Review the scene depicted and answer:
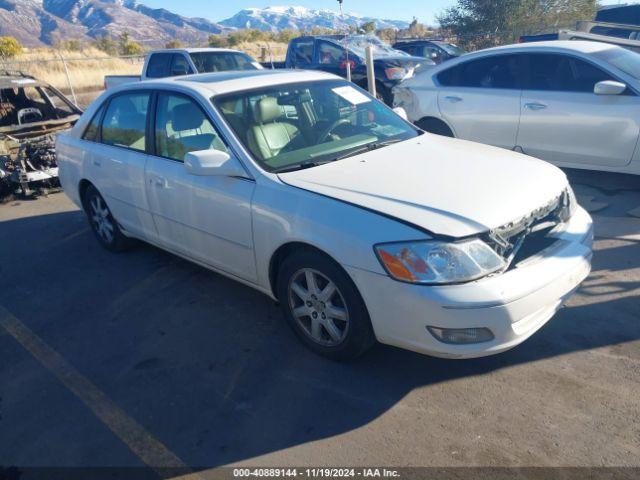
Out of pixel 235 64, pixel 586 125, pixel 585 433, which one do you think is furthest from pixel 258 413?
pixel 235 64

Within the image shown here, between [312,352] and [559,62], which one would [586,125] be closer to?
[559,62]

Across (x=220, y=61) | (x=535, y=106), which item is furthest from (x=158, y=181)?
(x=220, y=61)

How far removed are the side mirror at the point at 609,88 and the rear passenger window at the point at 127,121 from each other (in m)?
4.43

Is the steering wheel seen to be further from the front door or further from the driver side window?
the driver side window

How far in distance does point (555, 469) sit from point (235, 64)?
35.7ft

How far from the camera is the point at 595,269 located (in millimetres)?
4094

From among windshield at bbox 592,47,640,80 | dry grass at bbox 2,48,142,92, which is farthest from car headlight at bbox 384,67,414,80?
dry grass at bbox 2,48,142,92

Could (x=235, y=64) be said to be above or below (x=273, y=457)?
above

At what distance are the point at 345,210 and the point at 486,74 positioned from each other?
4411mm

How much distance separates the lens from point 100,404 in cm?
301

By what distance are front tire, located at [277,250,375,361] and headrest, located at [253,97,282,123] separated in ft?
3.71

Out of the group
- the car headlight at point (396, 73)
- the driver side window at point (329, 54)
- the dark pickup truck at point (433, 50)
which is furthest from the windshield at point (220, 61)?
the dark pickup truck at point (433, 50)

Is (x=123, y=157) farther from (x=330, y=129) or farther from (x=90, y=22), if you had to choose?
(x=90, y=22)

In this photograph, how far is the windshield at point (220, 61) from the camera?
36.1 feet
